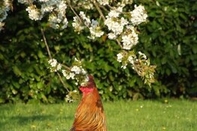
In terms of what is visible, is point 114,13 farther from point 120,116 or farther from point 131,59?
point 120,116

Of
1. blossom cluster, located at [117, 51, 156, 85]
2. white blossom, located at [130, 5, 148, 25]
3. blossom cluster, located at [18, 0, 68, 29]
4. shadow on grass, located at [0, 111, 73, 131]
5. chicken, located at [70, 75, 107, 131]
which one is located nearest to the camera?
chicken, located at [70, 75, 107, 131]

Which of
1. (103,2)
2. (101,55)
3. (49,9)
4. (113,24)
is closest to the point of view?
(113,24)

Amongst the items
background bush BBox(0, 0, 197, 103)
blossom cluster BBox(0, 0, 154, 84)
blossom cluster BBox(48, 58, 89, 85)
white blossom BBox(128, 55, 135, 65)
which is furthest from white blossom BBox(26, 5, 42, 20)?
background bush BBox(0, 0, 197, 103)

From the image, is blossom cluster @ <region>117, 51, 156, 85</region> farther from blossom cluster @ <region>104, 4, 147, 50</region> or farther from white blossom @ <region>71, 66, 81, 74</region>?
white blossom @ <region>71, 66, 81, 74</region>

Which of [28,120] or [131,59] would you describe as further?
[28,120]

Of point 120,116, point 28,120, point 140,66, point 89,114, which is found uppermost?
point 140,66

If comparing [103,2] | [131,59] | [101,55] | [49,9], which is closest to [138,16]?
[131,59]

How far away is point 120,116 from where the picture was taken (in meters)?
9.64

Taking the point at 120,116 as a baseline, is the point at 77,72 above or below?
above

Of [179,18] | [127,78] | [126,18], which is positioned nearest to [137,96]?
[127,78]

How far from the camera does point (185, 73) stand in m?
11.4

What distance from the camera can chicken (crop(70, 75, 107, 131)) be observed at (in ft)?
17.6

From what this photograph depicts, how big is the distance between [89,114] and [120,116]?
4286mm

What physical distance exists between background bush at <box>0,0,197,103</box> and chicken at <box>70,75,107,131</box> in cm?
517
